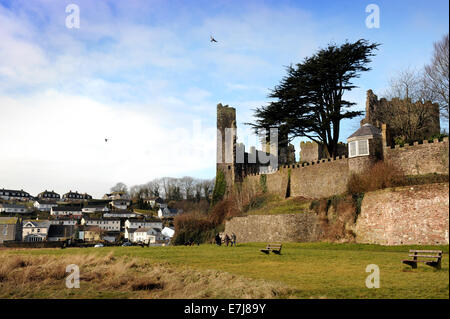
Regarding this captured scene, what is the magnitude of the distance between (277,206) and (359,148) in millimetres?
10001

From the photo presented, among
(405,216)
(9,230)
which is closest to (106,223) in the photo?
(9,230)

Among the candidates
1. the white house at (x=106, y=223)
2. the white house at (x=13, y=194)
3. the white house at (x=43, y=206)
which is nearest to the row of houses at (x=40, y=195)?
the white house at (x=13, y=194)

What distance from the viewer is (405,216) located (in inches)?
966

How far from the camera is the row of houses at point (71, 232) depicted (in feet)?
309

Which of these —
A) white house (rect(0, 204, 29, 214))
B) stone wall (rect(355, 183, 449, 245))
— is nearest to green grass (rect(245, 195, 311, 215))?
stone wall (rect(355, 183, 449, 245))

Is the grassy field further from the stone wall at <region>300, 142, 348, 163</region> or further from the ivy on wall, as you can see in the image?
the stone wall at <region>300, 142, 348, 163</region>

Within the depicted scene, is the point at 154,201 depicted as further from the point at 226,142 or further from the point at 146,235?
the point at 226,142

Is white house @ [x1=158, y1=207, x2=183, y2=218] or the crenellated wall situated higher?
the crenellated wall

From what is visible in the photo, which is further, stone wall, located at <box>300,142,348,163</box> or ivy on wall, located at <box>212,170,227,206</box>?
stone wall, located at <box>300,142,348,163</box>

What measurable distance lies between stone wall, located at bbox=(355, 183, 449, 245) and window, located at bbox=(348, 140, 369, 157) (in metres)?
4.85

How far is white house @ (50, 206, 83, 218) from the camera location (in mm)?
137125

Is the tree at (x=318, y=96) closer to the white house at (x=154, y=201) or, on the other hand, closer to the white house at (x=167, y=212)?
the white house at (x=167, y=212)

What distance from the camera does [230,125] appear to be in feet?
183
